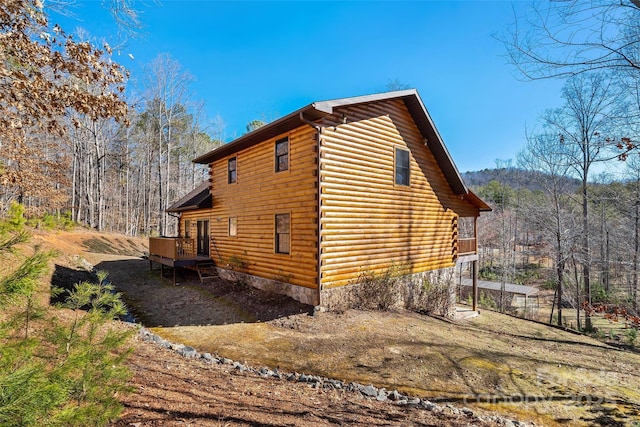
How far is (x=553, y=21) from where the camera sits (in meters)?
4.11

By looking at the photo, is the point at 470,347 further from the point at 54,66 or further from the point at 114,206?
the point at 114,206

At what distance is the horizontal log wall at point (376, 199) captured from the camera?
9016 millimetres

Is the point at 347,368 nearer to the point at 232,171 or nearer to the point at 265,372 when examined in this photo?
the point at 265,372

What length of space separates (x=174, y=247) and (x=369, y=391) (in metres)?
11.1

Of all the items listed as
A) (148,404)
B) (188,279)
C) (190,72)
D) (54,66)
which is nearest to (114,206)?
(190,72)

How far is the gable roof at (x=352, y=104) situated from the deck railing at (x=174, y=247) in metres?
4.07

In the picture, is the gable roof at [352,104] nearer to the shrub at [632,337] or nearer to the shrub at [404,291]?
the shrub at [404,291]

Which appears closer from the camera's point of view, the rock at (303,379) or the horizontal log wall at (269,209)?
the rock at (303,379)

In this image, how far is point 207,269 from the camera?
538 inches

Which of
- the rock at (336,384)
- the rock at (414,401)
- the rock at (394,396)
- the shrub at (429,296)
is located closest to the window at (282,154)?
the shrub at (429,296)

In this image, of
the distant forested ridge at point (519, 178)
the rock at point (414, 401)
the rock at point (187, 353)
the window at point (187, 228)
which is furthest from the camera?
the distant forested ridge at point (519, 178)

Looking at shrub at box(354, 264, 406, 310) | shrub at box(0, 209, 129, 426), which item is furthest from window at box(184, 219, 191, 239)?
shrub at box(0, 209, 129, 426)

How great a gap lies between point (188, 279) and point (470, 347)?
12.0 m

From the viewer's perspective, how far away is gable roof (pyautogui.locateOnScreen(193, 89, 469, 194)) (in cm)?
858
